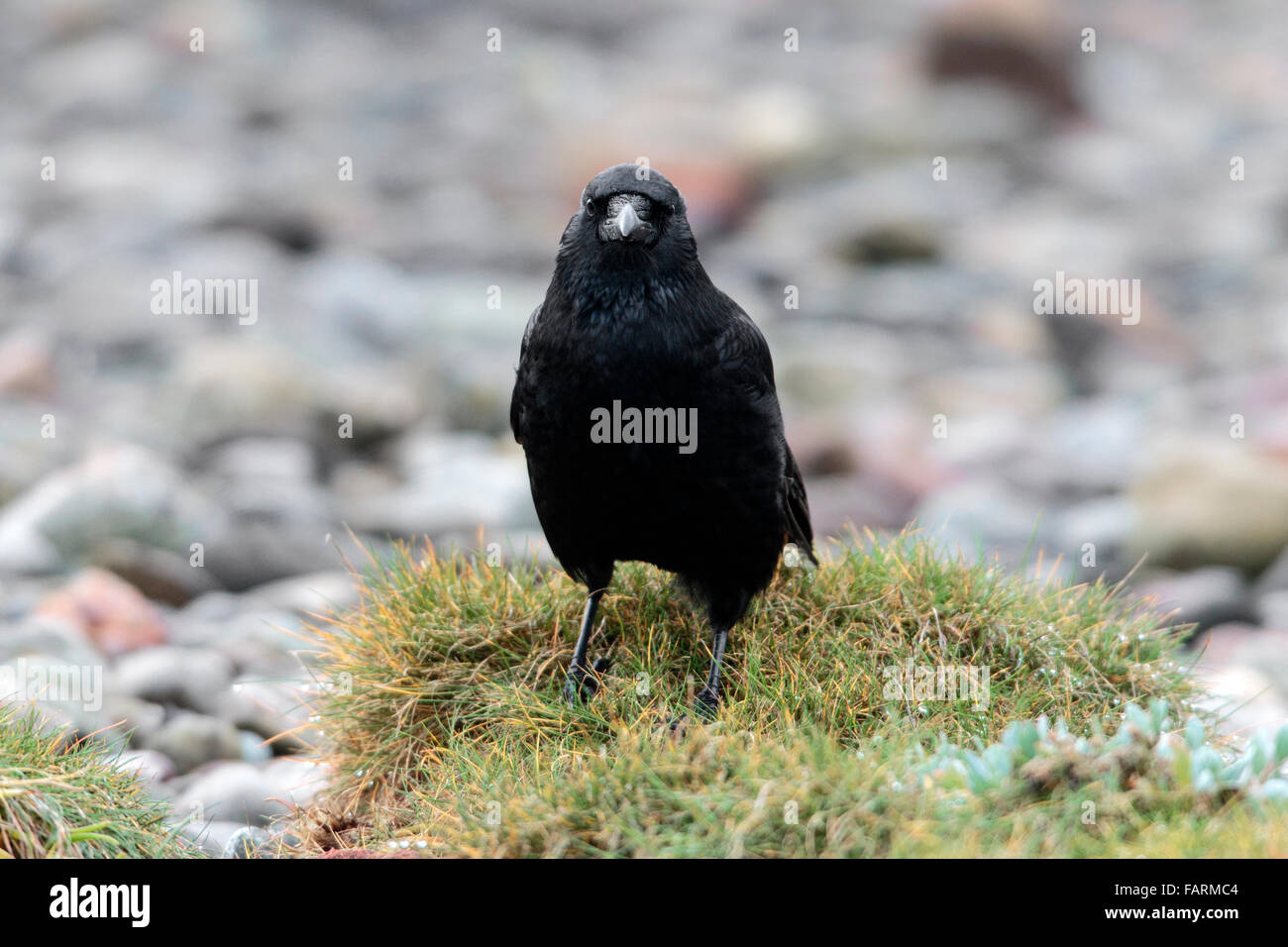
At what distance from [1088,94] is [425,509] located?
15.6 meters

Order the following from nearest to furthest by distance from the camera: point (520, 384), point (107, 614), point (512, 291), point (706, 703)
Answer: point (706, 703), point (520, 384), point (107, 614), point (512, 291)

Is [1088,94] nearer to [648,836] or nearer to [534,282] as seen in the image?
[534,282]

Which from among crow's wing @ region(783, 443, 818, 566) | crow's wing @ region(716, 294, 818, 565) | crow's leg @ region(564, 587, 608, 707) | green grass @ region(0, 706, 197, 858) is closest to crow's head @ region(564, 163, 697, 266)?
crow's wing @ region(716, 294, 818, 565)

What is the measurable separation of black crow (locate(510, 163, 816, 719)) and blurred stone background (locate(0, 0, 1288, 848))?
148cm

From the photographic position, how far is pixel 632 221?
4195 mm

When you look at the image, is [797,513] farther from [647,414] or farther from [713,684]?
[647,414]

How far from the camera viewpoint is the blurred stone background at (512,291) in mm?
7980

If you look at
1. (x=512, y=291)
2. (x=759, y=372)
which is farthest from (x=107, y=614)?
(x=512, y=291)

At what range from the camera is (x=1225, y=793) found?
11.2 ft

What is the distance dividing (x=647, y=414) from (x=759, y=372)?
547mm

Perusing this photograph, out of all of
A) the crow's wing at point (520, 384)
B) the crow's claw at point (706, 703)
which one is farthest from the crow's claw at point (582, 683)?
the crow's wing at point (520, 384)

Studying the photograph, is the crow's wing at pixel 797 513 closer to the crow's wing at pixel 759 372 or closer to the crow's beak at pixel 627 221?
the crow's wing at pixel 759 372

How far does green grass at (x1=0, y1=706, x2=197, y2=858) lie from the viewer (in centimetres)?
363

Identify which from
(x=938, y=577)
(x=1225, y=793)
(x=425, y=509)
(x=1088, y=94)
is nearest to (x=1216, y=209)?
(x=1088, y=94)
